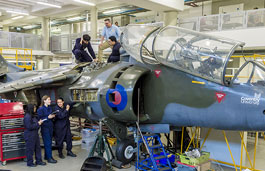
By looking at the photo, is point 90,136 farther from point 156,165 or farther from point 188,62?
point 188,62

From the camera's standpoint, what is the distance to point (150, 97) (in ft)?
20.3

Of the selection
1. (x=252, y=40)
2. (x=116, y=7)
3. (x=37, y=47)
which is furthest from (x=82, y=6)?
(x=252, y=40)

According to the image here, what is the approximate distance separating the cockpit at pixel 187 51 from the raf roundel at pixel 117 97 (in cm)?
91

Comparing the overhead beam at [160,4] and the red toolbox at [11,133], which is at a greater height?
the overhead beam at [160,4]

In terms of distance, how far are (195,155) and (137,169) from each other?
4.71 feet

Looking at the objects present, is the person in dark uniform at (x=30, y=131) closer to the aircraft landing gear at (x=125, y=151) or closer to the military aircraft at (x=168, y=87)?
the military aircraft at (x=168, y=87)

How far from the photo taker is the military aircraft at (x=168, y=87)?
5.00 m

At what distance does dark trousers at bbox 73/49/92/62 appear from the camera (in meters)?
8.64

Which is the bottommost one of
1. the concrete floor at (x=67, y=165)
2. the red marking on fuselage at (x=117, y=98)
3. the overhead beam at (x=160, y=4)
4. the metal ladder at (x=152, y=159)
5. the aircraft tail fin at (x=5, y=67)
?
the concrete floor at (x=67, y=165)

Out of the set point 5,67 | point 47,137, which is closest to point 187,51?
point 47,137

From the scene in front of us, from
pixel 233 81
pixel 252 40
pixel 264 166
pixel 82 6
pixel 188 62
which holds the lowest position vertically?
pixel 264 166

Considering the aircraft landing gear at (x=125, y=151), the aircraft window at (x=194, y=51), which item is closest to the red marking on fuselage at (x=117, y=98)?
the aircraft landing gear at (x=125, y=151)

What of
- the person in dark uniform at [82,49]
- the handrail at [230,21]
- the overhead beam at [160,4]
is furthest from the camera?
the overhead beam at [160,4]

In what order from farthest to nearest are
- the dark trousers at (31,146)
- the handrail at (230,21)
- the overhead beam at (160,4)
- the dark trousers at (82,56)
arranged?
the overhead beam at (160,4) < the handrail at (230,21) < the dark trousers at (82,56) < the dark trousers at (31,146)
